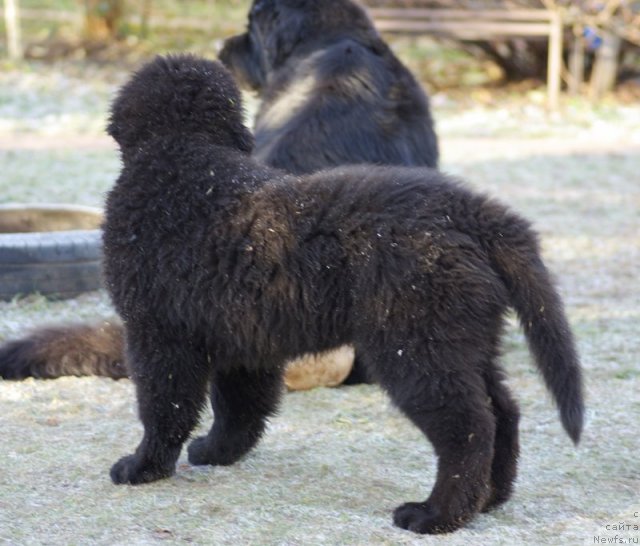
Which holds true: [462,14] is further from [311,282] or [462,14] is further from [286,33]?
[311,282]

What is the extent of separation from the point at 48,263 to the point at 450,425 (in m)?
3.23

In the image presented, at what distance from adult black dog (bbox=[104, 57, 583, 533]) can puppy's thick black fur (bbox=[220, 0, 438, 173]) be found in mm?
1394

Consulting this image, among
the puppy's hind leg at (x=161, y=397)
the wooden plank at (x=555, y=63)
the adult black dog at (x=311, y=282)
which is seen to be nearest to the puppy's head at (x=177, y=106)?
the adult black dog at (x=311, y=282)

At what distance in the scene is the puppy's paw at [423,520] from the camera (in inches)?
130

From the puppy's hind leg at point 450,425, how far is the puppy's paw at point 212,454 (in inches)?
35.9

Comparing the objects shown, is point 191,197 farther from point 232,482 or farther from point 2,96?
point 2,96

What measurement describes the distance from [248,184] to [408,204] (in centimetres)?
57

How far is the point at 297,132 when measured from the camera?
532 centimetres

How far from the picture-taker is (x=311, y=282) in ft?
11.1

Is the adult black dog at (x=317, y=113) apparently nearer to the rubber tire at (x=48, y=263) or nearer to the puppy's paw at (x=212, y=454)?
the rubber tire at (x=48, y=263)

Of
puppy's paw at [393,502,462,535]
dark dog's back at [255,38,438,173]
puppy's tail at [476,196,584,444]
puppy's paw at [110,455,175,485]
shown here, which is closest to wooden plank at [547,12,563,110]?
dark dog's back at [255,38,438,173]

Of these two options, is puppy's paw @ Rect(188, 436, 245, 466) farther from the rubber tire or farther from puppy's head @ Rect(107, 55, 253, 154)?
the rubber tire

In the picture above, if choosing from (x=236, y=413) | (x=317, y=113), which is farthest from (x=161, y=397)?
(x=317, y=113)

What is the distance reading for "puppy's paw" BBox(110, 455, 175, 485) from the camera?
3.71 meters
